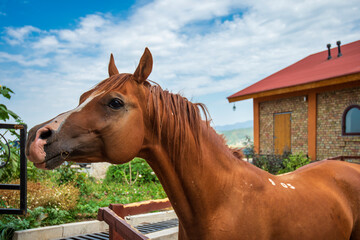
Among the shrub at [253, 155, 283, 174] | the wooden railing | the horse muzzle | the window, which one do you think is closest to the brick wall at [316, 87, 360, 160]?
the window

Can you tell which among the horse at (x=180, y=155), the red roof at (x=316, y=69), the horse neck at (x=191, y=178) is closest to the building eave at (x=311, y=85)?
the red roof at (x=316, y=69)

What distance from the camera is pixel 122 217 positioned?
10.4 feet

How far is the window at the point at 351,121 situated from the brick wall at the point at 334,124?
130 millimetres

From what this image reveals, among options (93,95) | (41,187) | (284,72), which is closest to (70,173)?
(41,187)

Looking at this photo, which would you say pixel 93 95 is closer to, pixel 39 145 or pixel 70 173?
pixel 39 145

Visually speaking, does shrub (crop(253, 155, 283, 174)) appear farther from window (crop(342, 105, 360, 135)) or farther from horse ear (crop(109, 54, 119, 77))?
horse ear (crop(109, 54, 119, 77))

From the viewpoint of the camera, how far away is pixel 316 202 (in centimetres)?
195

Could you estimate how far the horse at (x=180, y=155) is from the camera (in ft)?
4.68

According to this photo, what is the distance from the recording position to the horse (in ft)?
4.68

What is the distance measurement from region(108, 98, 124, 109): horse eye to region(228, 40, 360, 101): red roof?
30.9 ft

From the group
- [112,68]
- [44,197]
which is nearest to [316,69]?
[44,197]

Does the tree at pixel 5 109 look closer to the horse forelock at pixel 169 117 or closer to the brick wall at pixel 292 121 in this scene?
the horse forelock at pixel 169 117

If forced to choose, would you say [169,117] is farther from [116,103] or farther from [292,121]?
[292,121]

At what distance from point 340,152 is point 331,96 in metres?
2.16
